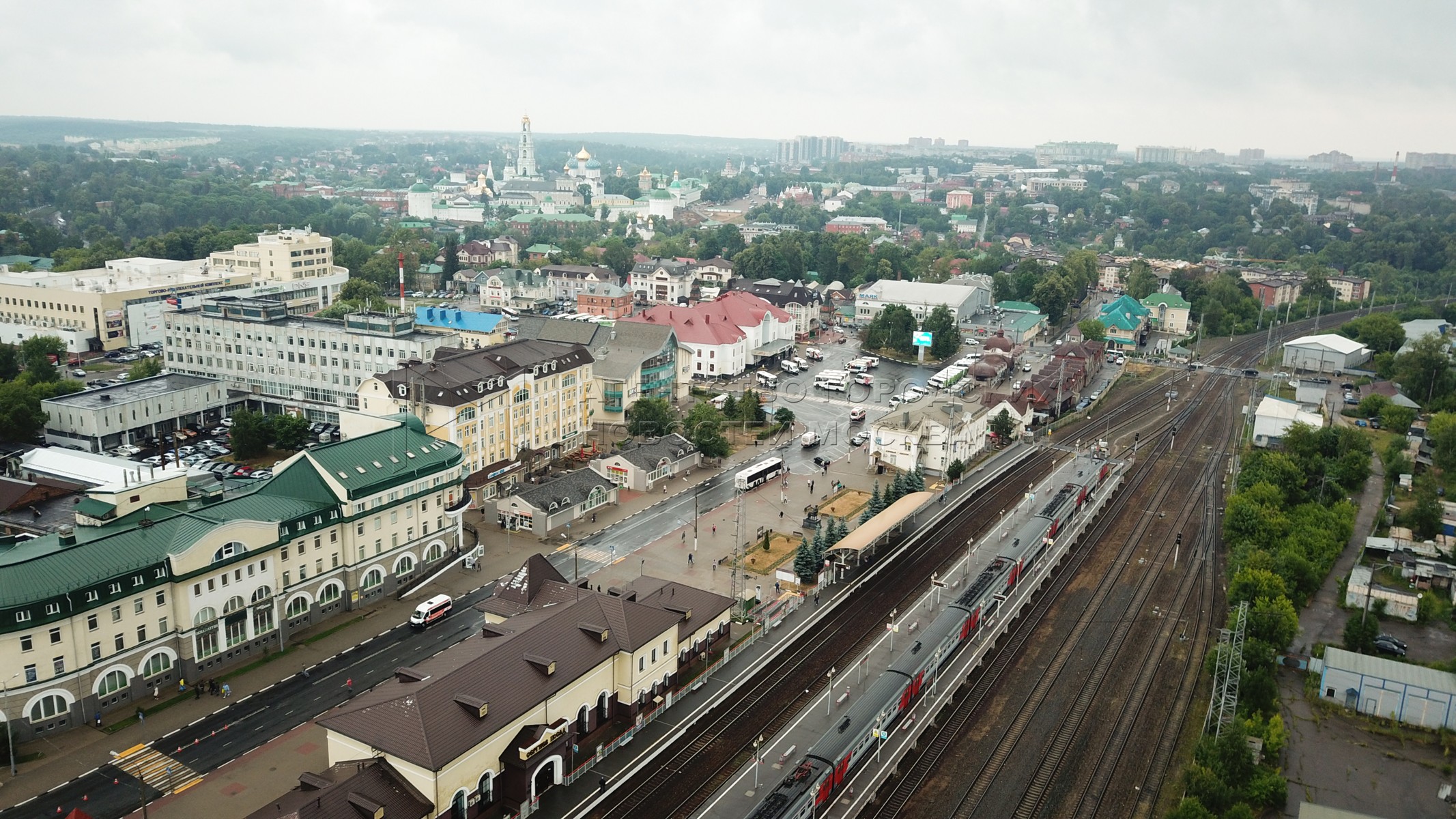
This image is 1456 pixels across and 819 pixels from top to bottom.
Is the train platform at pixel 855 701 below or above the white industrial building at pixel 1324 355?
below

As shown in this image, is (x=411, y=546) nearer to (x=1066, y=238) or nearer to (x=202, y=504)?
(x=202, y=504)

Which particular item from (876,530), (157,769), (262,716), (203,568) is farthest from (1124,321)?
(157,769)

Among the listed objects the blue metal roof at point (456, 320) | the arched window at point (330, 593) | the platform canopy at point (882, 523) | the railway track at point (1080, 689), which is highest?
the blue metal roof at point (456, 320)

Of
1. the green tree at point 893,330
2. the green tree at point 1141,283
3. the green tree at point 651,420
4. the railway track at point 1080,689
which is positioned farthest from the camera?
the green tree at point 1141,283

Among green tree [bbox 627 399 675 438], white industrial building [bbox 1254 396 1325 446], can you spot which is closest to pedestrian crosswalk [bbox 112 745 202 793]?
green tree [bbox 627 399 675 438]

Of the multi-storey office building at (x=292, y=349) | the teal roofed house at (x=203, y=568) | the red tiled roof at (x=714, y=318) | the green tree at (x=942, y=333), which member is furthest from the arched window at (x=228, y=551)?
the green tree at (x=942, y=333)

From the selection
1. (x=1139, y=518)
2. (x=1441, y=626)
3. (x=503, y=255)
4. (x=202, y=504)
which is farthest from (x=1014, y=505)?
(x=503, y=255)

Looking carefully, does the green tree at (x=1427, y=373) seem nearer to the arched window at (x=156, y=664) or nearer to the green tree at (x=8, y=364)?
the arched window at (x=156, y=664)
